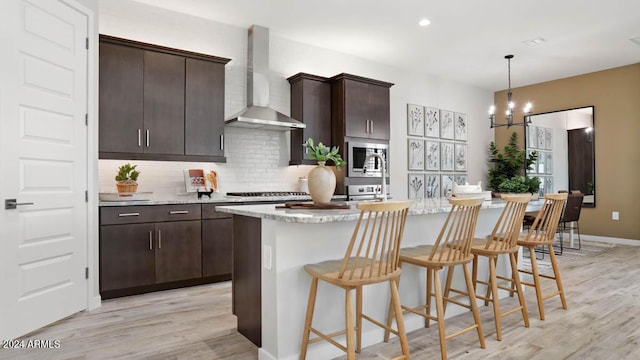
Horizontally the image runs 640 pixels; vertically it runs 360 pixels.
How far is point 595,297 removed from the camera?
3600 millimetres

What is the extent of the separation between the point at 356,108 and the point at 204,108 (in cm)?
198

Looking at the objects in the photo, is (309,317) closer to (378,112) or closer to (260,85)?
(260,85)

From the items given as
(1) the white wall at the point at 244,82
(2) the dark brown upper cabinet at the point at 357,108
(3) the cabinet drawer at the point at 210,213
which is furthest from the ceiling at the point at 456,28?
(3) the cabinet drawer at the point at 210,213

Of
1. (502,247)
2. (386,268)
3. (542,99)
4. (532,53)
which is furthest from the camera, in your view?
(542,99)

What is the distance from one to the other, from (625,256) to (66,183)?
657 centimetres

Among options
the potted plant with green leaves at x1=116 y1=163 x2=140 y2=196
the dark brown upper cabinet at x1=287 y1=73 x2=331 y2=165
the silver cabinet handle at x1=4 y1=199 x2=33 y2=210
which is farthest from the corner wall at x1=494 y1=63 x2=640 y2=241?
the silver cabinet handle at x1=4 y1=199 x2=33 y2=210

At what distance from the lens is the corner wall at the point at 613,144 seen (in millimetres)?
6430

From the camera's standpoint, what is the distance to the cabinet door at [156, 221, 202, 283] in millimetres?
3787

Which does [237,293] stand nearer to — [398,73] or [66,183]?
[66,183]

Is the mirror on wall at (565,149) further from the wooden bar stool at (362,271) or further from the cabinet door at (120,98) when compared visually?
the cabinet door at (120,98)

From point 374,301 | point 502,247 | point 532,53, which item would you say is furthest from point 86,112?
point 532,53

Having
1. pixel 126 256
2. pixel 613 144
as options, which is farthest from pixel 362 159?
pixel 613 144

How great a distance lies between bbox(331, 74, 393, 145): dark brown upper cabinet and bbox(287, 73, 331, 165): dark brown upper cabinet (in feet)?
0.33

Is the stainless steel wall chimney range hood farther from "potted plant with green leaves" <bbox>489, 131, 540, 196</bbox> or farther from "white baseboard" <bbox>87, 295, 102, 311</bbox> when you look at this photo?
"potted plant with green leaves" <bbox>489, 131, 540, 196</bbox>
